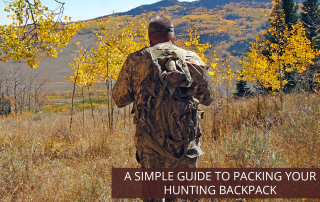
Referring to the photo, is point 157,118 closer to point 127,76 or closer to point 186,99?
point 186,99

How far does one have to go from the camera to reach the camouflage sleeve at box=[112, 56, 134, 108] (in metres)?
2.06

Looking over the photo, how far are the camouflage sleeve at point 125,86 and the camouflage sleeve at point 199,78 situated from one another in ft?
1.78

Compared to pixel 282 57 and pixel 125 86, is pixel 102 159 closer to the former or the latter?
pixel 125 86

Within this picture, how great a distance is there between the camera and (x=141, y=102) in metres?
1.98

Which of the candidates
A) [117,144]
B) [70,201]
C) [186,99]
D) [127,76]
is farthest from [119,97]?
[117,144]

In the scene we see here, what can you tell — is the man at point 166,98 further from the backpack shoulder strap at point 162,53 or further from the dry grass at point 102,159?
the dry grass at point 102,159

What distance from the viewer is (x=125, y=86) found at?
2.11 m

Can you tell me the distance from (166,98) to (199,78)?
344 mm

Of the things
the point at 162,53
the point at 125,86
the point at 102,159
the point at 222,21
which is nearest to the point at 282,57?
the point at 102,159

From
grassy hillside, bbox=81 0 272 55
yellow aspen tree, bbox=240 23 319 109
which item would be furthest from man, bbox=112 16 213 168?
grassy hillside, bbox=81 0 272 55

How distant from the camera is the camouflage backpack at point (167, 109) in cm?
188

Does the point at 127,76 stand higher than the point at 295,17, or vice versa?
the point at 295,17

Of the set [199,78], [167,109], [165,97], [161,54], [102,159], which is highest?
[161,54]

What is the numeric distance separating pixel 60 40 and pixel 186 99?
3.46 m
